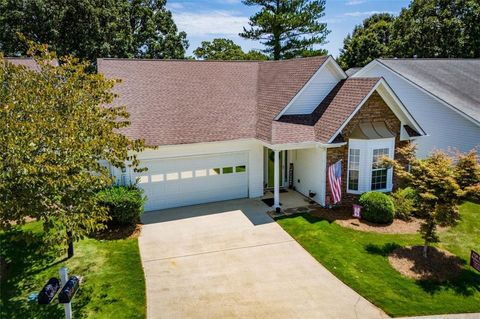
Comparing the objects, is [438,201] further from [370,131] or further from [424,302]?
[370,131]

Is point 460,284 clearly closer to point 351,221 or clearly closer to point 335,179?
point 351,221

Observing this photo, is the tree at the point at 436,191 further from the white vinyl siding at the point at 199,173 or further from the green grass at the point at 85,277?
the green grass at the point at 85,277

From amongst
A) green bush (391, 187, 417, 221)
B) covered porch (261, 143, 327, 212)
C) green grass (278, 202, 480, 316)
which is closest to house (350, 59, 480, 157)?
green bush (391, 187, 417, 221)

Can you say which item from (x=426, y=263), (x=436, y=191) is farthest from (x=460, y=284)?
(x=436, y=191)

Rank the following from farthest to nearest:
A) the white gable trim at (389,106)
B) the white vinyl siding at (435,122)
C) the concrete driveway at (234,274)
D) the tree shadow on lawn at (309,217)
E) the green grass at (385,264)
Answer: the white vinyl siding at (435,122)
the white gable trim at (389,106)
the tree shadow on lawn at (309,217)
the green grass at (385,264)
the concrete driveway at (234,274)

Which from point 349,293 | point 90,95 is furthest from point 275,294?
point 90,95

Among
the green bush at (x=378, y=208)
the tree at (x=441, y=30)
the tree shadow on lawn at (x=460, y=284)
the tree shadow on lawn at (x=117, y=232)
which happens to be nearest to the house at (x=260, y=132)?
the green bush at (x=378, y=208)
